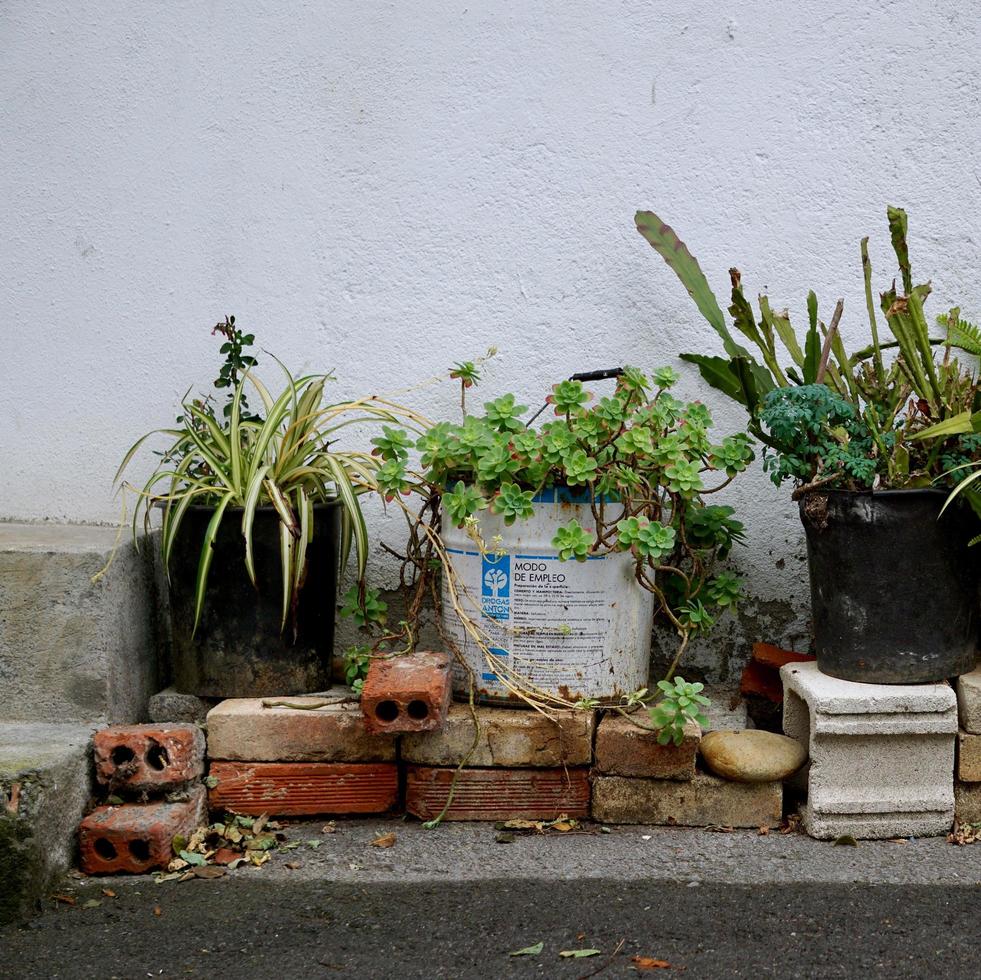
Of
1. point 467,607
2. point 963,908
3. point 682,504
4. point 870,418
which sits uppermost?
point 870,418

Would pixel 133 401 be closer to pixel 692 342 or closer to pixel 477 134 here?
pixel 477 134

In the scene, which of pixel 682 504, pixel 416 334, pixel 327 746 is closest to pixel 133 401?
pixel 416 334

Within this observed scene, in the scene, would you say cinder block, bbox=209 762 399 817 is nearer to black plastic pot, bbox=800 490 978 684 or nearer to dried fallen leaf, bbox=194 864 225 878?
dried fallen leaf, bbox=194 864 225 878

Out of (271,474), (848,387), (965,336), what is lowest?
(271,474)

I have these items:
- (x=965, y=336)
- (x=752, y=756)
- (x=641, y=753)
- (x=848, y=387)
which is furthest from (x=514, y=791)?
(x=965, y=336)

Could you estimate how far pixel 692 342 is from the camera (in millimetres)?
3145

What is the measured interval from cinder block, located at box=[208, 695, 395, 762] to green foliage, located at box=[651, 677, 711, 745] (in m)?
0.65

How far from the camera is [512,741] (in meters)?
2.66

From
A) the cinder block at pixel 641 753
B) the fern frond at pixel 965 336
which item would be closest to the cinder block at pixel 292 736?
the cinder block at pixel 641 753

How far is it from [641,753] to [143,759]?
1.15m

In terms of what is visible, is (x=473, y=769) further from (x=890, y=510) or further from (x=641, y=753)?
(x=890, y=510)

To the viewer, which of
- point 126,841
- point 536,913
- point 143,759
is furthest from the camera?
point 143,759

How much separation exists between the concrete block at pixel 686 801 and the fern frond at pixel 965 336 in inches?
47.5

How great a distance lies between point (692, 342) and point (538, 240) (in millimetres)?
523
